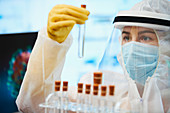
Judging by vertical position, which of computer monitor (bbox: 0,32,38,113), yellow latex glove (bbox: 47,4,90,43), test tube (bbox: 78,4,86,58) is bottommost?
computer monitor (bbox: 0,32,38,113)

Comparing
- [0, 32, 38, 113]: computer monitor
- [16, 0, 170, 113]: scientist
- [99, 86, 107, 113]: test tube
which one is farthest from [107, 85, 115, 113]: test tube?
[0, 32, 38, 113]: computer monitor

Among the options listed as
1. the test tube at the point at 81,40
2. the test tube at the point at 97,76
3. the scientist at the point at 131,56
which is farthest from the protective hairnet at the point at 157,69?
the test tube at the point at 97,76

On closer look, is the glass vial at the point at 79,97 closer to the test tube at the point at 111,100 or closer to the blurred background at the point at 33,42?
the test tube at the point at 111,100

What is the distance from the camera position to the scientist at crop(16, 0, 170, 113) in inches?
58.5

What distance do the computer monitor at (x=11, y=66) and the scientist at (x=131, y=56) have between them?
1.30m

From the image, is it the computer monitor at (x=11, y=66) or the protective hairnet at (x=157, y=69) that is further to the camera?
the computer monitor at (x=11, y=66)

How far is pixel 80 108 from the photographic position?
49.8 inches

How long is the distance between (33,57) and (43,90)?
0.76 ft

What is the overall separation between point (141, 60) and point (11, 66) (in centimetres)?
190

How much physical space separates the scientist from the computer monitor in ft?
4.26

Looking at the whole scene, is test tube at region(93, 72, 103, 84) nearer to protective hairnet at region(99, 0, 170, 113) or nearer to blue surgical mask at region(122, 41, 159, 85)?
protective hairnet at region(99, 0, 170, 113)

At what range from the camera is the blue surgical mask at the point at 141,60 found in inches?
61.1

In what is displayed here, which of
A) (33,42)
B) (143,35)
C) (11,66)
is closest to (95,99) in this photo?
(143,35)

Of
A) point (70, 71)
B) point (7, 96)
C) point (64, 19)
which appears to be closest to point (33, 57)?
point (64, 19)
